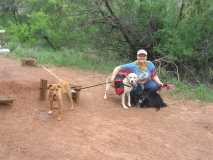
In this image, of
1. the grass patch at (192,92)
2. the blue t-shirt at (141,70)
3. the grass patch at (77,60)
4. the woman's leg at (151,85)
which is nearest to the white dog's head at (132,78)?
the blue t-shirt at (141,70)

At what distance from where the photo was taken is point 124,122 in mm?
7680

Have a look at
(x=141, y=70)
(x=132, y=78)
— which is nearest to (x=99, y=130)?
(x=132, y=78)

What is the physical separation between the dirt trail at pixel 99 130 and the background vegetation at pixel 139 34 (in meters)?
2.52

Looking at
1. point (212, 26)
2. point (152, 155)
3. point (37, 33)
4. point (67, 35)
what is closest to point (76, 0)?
point (67, 35)

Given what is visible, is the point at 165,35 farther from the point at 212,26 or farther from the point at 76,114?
the point at 76,114

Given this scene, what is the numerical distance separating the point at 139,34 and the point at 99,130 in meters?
5.72

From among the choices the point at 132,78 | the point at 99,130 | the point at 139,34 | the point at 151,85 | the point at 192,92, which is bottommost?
the point at 99,130

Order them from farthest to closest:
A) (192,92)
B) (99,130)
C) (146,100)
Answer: (192,92), (146,100), (99,130)

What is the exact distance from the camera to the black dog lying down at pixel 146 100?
340 inches

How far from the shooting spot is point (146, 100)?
866cm

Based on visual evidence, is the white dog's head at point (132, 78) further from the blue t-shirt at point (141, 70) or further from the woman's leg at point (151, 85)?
the woman's leg at point (151, 85)

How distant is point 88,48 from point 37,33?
258 inches

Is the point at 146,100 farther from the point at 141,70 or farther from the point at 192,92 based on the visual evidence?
the point at 192,92

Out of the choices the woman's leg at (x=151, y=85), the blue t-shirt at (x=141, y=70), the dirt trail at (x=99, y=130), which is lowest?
the dirt trail at (x=99, y=130)
